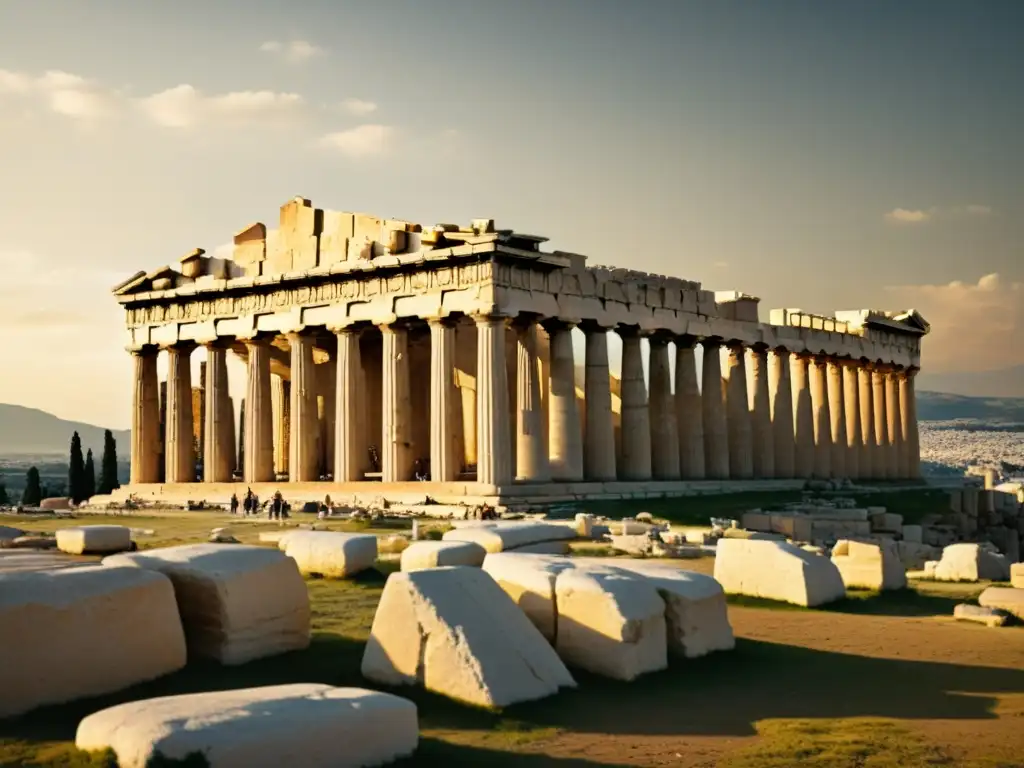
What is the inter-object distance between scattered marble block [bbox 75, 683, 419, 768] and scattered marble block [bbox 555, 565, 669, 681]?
317cm

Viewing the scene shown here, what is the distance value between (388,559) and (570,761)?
1208cm

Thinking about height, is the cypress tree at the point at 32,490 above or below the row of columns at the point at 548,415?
below

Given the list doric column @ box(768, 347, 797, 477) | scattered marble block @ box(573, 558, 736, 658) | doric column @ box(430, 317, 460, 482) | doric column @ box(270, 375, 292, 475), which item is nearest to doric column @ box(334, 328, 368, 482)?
doric column @ box(430, 317, 460, 482)

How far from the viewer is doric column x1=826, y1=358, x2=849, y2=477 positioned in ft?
182

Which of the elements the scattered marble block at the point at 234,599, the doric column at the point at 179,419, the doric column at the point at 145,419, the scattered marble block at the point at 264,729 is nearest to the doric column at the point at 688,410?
the doric column at the point at 179,419

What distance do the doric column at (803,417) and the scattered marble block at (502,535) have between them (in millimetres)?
34438

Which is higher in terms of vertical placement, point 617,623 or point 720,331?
point 720,331

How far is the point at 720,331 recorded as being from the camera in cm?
4759

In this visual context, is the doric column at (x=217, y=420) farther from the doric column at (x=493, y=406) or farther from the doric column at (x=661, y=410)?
the doric column at (x=661, y=410)

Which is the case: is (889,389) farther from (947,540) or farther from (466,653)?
(466,653)

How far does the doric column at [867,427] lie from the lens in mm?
58219

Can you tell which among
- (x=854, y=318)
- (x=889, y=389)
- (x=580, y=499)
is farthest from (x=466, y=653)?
(x=889, y=389)

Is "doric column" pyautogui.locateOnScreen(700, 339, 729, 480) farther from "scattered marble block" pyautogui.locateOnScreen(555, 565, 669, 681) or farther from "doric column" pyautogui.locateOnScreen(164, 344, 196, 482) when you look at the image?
"scattered marble block" pyautogui.locateOnScreen(555, 565, 669, 681)

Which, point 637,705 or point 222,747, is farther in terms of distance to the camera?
point 637,705
